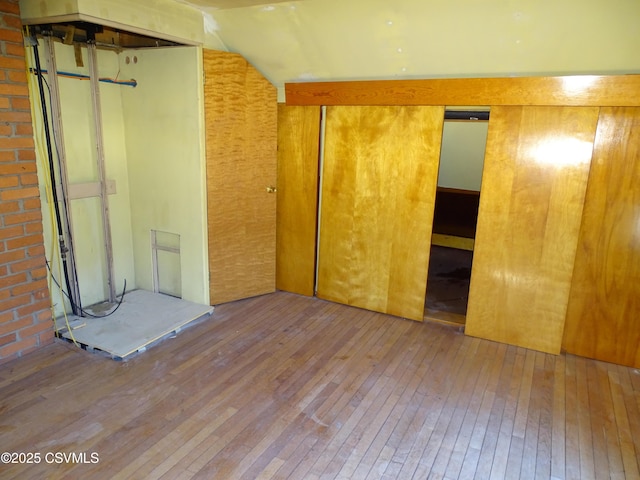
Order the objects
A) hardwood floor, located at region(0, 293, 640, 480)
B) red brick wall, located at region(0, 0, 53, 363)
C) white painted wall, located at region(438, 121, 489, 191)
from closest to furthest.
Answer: hardwood floor, located at region(0, 293, 640, 480), red brick wall, located at region(0, 0, 53, 363), white painted wall, located at region(438, 121, 489, 191)

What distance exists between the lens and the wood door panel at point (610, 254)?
295 cm

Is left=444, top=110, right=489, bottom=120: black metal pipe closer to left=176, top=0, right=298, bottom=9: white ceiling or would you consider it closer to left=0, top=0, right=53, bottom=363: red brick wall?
left=176, top=0, right=298, bottom=9: white ceiling

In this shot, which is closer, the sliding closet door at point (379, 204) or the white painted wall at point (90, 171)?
the white painted wall at point (90, 171)

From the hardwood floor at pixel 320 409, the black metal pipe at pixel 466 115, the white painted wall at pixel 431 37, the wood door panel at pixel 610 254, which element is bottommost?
the hardwood floor at pixel 320 409

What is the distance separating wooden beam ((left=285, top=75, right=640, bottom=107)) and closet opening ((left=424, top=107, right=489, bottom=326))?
1762 millimetres

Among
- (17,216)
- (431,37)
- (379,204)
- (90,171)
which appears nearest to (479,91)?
(431,37)

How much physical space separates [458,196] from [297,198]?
288 cm

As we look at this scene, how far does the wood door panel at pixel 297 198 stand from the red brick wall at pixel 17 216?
203 cm

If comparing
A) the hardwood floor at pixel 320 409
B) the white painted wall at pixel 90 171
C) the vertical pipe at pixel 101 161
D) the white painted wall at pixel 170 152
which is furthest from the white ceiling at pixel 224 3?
the hardwood floor at pixel 320 409

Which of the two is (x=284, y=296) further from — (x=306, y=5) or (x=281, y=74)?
(x=306, y=5)

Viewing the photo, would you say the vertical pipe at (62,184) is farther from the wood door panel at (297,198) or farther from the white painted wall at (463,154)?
the white painted wall at (463,154)

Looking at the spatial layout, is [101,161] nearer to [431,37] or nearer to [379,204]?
[379,204]

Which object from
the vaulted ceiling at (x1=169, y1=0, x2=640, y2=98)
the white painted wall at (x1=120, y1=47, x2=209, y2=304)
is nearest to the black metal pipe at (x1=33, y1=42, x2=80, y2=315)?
the white painted wall at (x1=120, y1=47, x2=209, y2=304)

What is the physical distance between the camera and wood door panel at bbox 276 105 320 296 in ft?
13.1
